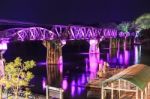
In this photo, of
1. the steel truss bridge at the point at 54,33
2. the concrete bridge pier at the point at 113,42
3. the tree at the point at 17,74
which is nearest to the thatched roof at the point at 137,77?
the tree at the point at 17,74

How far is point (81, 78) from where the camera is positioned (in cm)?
6750

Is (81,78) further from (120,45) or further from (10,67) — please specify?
(120,45)

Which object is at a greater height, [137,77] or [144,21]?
[144,21]

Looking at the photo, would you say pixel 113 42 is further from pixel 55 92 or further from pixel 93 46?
pixel 55 92

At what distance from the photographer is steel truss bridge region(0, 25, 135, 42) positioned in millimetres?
85562

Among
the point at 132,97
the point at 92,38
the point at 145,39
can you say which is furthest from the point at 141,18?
the point at 132,97

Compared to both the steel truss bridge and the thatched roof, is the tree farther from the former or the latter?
the steel truss bridge

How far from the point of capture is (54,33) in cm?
10556

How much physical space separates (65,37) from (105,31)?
51184 millimetres

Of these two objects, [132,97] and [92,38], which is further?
[92,38]

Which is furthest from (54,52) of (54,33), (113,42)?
(113,42)

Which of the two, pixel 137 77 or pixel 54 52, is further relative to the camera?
pixel 54 52

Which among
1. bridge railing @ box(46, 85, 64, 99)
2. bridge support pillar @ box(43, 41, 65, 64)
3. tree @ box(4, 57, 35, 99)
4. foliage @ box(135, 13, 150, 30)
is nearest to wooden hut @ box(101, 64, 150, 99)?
bridge railing @ box(46, 85, 64, 99)

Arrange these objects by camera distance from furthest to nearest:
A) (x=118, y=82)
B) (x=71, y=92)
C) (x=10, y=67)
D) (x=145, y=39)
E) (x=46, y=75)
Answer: (x=145, y=39), (x=46, y=75), (x=71, y=92), (x=118, y=82), (x=10, y=67)
